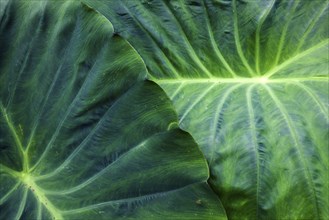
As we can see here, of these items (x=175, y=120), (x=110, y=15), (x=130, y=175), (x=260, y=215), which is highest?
Answer: (x=110, y=15)

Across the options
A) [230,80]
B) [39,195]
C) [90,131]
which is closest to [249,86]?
[230,80]

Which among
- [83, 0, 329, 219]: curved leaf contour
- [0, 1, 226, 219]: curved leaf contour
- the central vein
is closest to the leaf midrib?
[83, 0, 329, 219]: curved leaf contour

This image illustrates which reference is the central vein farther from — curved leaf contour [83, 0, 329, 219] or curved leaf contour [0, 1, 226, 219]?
curved leaf contour [83, 0, 329, 219]

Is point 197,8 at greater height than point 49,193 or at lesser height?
greater

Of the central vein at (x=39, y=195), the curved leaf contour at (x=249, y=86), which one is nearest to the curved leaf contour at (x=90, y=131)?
the central vein at (x=39, y=195)

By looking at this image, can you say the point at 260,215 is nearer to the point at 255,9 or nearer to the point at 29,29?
the point at 255,9

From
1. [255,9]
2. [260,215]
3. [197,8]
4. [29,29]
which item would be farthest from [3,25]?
[260,215]
